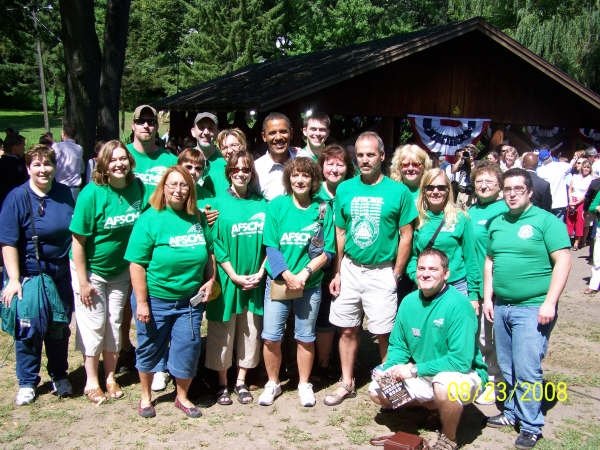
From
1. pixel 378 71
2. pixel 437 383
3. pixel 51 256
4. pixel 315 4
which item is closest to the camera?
pixel 437 383

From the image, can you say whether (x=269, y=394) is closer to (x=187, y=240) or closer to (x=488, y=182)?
(x=187, y=240)

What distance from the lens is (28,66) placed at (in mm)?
45906

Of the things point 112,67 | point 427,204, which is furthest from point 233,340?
point 112,67

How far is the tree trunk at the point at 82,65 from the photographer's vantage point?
32.2ft

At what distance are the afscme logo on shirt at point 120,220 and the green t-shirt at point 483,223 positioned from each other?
7.99 feet

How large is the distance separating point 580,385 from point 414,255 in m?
1.88

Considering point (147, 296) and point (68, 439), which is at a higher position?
point (147, 296)

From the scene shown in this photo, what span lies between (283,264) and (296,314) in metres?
0.44

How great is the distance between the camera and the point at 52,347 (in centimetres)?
436

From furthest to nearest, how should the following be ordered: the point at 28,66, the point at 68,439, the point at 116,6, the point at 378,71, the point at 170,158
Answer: the point at 28,66 < the point at 378,71 < the point at 116,6 < the point at 170,158 < the point at 68,439

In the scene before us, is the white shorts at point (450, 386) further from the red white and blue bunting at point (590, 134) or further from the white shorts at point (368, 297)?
the red white and blue bunting at point (590, 134)

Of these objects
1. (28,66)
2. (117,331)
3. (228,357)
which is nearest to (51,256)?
(117,331)

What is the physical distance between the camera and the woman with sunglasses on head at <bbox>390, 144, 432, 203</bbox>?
4.36 meters

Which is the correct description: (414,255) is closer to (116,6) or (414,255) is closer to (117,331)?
(117,331)
